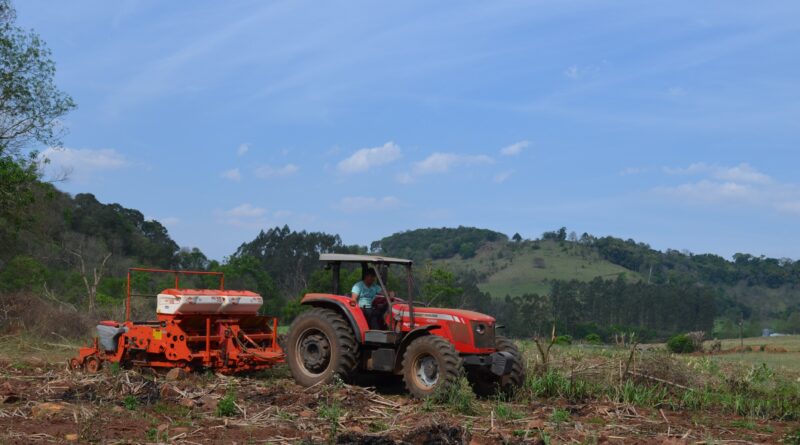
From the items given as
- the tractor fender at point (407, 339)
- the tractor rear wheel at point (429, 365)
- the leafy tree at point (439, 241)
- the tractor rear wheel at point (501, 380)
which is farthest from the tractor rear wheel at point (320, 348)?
the leafy tree at point (439, 241)

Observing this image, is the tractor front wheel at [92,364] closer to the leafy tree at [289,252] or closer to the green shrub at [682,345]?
the green shrub at [682,345]

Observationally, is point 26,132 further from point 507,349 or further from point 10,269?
point 507,349

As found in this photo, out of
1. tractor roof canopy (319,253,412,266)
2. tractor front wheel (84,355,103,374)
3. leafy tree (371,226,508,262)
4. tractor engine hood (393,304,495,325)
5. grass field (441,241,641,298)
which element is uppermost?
leafy tree (371,226,508,262)

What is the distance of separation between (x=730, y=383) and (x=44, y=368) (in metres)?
11.2

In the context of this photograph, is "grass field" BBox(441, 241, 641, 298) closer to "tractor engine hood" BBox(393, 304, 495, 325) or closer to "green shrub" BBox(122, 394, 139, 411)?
"tractor engine hood" BBox(393, 304, 495, 325)

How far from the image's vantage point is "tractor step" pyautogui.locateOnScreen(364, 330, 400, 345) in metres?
12.6

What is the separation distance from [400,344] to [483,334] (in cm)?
116

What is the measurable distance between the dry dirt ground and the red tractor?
47cm

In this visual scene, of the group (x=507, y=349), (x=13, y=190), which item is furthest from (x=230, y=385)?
(x=13, y=190)

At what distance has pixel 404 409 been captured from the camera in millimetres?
10992

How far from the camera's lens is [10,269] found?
32.2 metres

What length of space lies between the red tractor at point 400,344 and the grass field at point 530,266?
249 feet

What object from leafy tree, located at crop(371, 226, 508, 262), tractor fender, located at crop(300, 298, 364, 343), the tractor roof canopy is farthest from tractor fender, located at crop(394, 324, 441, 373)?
leafy tree, located at crop(371, 226, 508, 262)

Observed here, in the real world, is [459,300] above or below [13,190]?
below
